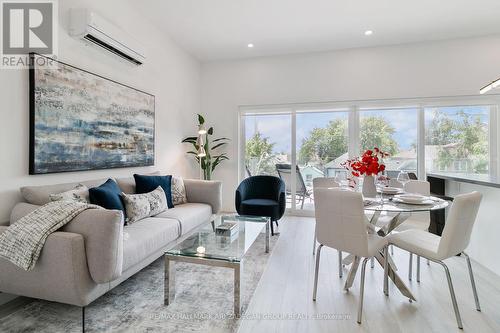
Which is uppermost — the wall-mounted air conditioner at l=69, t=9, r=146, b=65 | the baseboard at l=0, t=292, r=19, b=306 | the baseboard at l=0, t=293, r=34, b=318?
the wall-mounted air conditioner at l=69, t=9, r=146, b=65

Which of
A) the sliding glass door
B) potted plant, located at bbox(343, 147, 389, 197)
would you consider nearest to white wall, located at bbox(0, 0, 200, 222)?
the sliding glass door

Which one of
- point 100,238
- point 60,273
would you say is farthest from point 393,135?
point 60,273

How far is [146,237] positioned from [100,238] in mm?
612

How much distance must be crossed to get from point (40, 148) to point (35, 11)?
1.19 meters

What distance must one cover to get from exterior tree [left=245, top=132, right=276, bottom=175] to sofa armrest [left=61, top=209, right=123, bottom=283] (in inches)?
135

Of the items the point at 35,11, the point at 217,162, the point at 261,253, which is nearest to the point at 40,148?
the point at 35,11

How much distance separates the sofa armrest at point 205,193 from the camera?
11.5 ft

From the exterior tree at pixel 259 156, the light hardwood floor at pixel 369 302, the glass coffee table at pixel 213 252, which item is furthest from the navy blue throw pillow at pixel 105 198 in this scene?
the exterior tree at pixel 259 156

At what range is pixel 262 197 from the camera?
154 inches

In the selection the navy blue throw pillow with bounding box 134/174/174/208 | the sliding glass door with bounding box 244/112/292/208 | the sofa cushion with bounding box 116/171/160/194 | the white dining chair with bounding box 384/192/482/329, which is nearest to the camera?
the white dining chair with bounding box 384/192/482/329

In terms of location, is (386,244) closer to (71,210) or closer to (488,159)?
(71,210)

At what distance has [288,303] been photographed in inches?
76.4

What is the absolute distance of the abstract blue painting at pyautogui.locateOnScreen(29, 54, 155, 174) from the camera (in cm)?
214

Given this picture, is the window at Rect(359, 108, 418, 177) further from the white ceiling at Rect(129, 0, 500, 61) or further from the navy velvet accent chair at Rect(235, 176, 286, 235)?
the navy velvet accent chair at Rect(235, 176, 286, 235)
